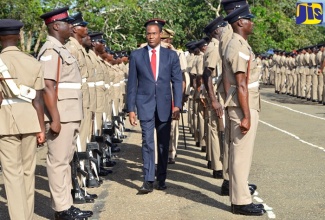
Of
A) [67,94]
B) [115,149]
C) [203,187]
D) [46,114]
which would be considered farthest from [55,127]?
[115,149]

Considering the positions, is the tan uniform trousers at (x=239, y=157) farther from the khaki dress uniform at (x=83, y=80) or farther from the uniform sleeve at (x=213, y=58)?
the khaki dress uniform at (x=83, y=80)

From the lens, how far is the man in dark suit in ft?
31.7

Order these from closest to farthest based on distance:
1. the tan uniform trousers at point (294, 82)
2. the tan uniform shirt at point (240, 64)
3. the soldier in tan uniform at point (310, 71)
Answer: the tan uniform shirt at point (240, 64)
the soldier in tan uniform at point (310, 71)
the tan uniform trousers at point (294, 82)

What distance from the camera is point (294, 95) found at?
3412cm

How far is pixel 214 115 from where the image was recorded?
10.8 meters

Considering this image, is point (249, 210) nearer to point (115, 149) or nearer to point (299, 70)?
point (115, 149)

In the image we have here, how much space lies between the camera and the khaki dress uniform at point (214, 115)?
33.3 ft

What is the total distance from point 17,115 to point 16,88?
0.81ft

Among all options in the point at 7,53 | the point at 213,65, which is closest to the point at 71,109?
the point at 7,53


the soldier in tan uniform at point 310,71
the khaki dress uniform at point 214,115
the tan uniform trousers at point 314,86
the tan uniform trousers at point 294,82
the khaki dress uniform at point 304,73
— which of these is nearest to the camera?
the khaki dress uniform at point 214,115

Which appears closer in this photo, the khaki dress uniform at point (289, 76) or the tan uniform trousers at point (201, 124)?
the tan uniform trousers at point (201, 124)

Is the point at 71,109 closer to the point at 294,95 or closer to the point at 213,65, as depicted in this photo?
the point at 213,65

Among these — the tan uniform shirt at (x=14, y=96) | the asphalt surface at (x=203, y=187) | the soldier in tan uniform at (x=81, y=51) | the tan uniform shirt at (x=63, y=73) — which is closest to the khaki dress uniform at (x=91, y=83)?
the soldier in tan uniform at (x=81, y=51)

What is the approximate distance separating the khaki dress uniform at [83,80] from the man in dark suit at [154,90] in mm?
626
